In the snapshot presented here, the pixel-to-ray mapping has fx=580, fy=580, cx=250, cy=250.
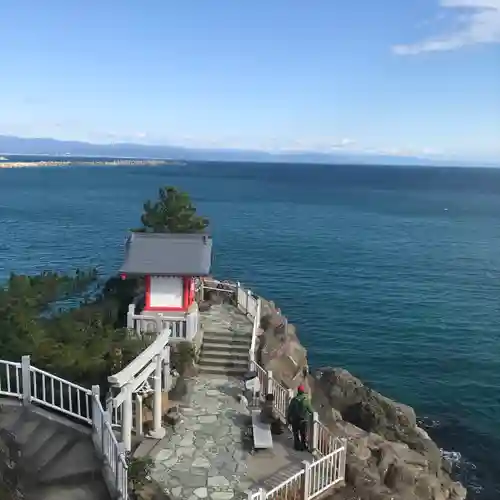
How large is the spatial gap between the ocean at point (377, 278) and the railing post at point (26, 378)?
1582cm

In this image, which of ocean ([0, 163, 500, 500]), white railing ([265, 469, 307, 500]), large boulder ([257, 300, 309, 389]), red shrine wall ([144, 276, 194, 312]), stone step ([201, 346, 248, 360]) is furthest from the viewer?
ocean ([0, 163, 500, 500])

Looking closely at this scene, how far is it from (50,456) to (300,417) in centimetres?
533

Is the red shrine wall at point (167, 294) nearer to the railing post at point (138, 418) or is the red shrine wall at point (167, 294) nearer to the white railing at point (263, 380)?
the white railing at point (263, 380)

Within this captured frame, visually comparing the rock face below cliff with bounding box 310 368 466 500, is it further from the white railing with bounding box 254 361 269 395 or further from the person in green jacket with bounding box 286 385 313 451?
the white railing with bounding box 254 361 269 395

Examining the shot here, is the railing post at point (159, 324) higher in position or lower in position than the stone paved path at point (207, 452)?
higher

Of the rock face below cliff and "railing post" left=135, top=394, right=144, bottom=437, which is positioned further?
the rock face below cliff

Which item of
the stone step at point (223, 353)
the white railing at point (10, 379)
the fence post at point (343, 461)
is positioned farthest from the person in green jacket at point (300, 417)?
the white railing at point (10, 379)

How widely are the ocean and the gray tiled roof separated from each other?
1265 cm

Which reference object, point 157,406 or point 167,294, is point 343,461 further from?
point 167,294

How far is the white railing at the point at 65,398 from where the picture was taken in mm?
10156

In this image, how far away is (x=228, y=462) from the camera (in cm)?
1252

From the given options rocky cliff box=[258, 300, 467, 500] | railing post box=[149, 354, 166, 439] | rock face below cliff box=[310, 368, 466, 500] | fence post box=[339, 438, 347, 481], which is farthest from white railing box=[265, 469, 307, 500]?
railing post box=[149, 354, 166, 439]

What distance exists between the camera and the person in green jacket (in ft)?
Answer: 42.5

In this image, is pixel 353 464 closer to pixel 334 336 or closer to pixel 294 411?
pixel 294 411
